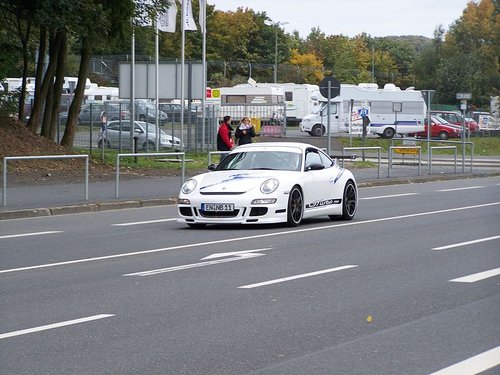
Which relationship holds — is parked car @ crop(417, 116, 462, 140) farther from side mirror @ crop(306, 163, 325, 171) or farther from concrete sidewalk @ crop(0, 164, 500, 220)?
side mirror @ crop(306, 163, 325, 171)

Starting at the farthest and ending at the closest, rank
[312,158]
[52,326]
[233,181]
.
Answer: [312,158] < [233,181] < [52,326]

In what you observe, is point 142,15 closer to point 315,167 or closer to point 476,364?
point 315,167

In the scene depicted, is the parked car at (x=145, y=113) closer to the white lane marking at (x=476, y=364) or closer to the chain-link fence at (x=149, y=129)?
the chain-link fence at (x=149, y=129)

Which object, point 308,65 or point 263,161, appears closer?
point 263,161

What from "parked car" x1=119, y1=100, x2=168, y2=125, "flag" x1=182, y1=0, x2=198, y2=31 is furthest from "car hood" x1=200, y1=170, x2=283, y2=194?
"parked car" x1=119, y1=100, x2=168, y2=125

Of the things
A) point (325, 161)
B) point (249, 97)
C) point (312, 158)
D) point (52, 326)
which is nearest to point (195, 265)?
point (52, 326)

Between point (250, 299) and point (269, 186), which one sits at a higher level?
point (269, 186)

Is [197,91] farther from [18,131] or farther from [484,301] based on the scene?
[484,301]

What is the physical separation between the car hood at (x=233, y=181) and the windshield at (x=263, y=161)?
1.40 feet

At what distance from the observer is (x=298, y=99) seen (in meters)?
80.9

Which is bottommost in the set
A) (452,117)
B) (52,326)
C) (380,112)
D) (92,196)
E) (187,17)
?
(52,326)

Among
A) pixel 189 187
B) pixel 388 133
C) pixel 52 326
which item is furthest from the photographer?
pixel 388 133

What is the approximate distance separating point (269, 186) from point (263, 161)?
4.53 ft

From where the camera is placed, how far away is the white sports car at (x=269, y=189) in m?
17.6
